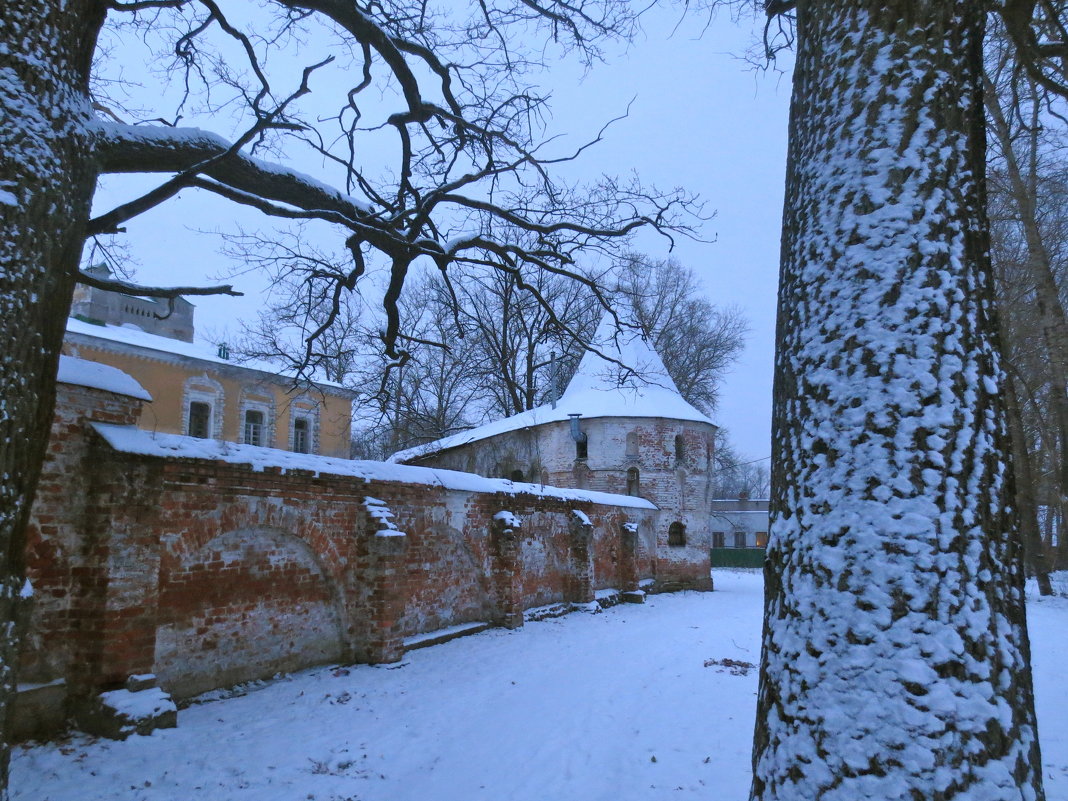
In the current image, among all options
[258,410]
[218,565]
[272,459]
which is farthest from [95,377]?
[258,410]

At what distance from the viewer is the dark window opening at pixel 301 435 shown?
32.3 meters

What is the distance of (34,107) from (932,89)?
10.6 feet

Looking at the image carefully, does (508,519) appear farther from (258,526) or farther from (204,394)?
(204,394)

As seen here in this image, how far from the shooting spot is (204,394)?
28203mm

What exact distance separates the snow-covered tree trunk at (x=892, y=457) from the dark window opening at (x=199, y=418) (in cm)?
2882

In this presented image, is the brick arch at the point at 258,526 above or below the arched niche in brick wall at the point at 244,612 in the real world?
above

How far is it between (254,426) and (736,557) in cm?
2599

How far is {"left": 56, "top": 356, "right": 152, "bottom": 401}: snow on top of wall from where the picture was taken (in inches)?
239

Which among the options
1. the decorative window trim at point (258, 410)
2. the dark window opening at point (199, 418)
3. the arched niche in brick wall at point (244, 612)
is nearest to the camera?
the arched niche in brick wall at point (244, 612)

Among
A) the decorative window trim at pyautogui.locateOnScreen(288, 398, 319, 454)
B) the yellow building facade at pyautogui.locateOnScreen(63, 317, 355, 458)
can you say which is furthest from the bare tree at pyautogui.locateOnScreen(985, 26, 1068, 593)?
the decorative window trim at pyautogui.locateOnScreen(288, 398, 319, 454)

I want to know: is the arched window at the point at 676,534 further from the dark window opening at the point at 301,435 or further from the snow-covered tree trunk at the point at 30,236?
the snow-covered tree trunk at the point at 30,236

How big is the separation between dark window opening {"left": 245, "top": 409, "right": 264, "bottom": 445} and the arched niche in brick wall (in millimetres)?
22989

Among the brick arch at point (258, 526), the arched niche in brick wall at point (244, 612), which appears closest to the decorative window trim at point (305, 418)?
the brick arch at point (258, 526)

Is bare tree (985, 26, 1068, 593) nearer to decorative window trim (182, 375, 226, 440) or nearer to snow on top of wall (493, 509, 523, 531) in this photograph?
snow on top of wall (493, 509, 523, 531)
